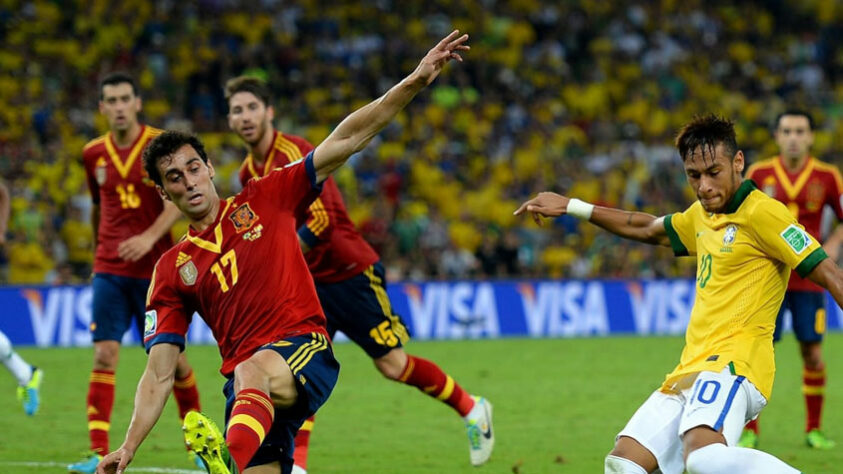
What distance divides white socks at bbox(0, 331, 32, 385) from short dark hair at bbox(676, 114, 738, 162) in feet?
18.8

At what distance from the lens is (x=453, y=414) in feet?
35.2

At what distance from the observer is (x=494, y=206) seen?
862 inches

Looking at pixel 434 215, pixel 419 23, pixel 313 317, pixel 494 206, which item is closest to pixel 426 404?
pixel 313 317

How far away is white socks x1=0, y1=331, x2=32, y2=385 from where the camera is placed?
9.16 metres

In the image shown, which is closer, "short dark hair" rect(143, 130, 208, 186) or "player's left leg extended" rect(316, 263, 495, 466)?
"short dark hair" rect(143, 130, 208, 186)

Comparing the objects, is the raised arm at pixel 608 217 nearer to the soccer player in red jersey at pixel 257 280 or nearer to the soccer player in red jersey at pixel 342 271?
the soccer player in red jersey at pixel 257 280

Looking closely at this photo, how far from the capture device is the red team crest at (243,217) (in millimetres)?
5734

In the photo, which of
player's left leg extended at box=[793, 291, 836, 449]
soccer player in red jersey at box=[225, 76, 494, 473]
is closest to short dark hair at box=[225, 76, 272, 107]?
soccer player in red jersey at box=[225, 76, 494, 473]

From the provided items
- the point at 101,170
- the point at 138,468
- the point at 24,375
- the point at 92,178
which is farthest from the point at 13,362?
the point at 138,468

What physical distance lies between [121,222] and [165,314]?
10.2ft

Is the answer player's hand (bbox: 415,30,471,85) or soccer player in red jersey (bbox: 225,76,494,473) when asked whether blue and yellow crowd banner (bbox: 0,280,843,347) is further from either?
player's hand (bbox: 415,30,471,85)

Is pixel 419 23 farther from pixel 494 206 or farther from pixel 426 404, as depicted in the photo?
pixel 426 404

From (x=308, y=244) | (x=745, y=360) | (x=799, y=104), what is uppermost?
(x=799, y=104)

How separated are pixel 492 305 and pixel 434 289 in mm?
920
